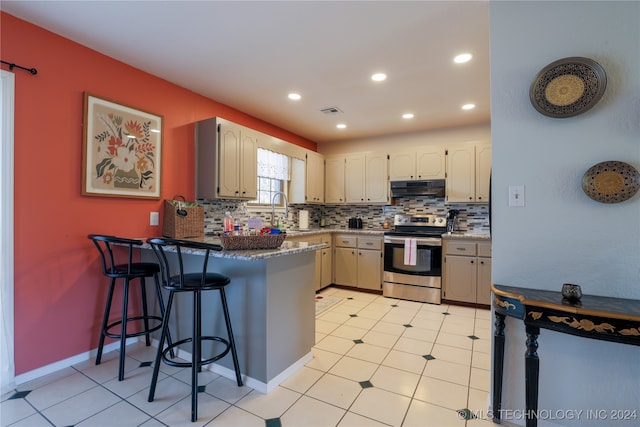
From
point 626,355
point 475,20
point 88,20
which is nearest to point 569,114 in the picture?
point 475,20

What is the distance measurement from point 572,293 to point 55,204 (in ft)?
10.8

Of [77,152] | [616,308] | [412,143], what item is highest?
[412,143]

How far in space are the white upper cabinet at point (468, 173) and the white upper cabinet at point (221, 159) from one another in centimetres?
288

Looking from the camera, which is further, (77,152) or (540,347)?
(77,152)

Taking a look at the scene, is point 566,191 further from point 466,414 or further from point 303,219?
point 303,219

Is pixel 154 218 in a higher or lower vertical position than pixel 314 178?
lower

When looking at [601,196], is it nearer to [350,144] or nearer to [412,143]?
[412,143]

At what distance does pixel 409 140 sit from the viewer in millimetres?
4820

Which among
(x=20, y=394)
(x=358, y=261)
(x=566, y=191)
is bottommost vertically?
(x=20, y=394)

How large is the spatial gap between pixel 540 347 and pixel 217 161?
3.02 m

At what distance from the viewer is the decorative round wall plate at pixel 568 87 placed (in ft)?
4.85

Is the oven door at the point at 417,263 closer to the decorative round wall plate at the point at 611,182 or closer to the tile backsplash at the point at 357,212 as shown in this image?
the tile backsplash at the point at 357,212

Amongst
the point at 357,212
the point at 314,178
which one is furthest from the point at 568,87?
the point at 357,212

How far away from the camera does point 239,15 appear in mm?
1969
